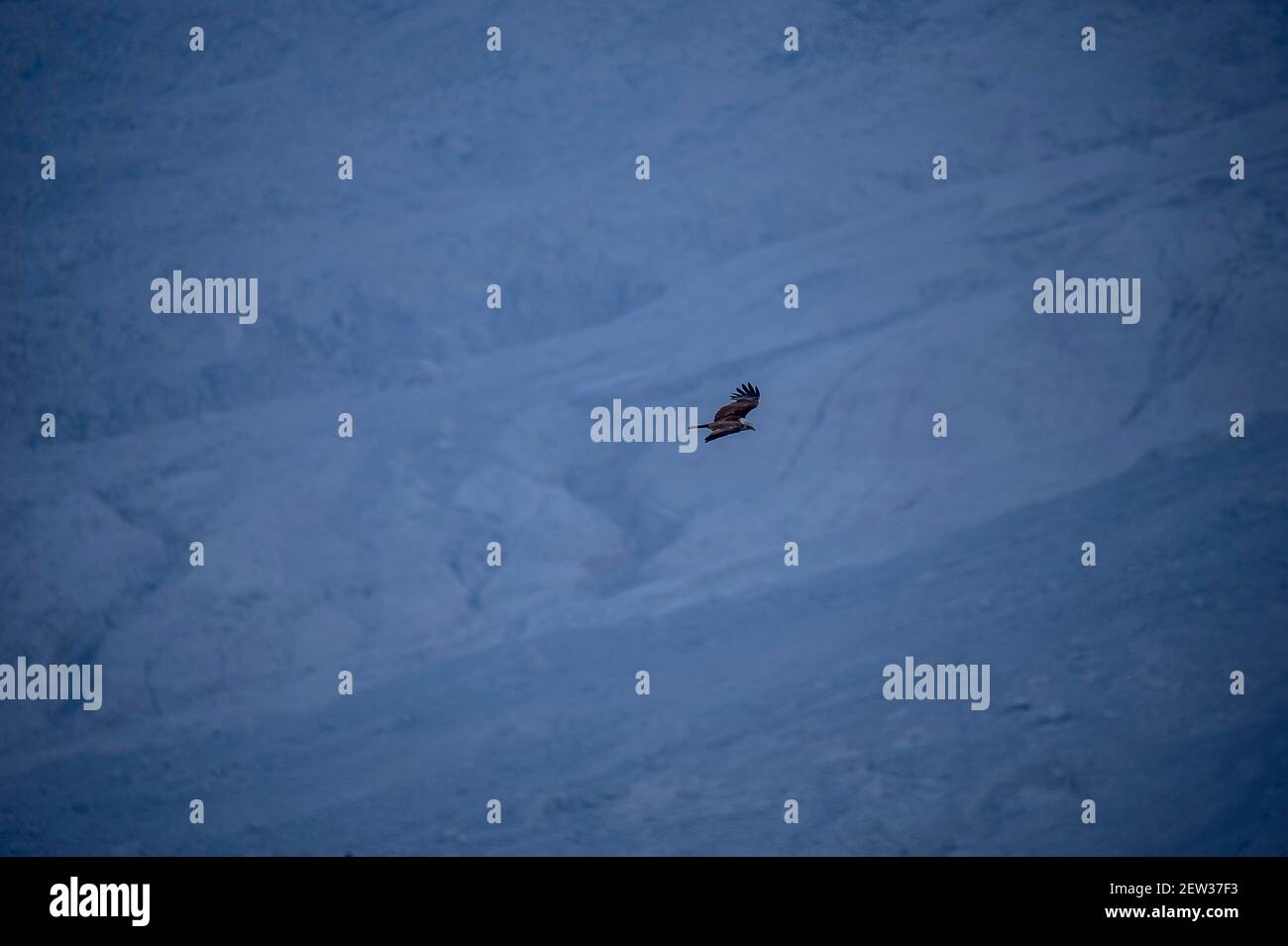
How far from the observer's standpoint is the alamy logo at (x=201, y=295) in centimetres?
1494

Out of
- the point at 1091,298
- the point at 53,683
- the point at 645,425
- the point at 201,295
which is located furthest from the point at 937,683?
the point at 53,683

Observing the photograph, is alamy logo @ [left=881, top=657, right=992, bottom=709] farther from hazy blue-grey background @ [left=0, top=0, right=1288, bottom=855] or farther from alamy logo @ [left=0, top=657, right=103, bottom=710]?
alamy logo @ [left=0, top=657, right=103, bottom=710]

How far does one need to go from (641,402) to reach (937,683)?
3.96 m

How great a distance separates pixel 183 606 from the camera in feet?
49.0

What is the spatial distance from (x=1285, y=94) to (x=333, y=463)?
1021 centimetres

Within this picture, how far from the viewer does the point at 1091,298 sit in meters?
15.1

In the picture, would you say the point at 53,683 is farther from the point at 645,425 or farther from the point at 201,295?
the point at 645,425

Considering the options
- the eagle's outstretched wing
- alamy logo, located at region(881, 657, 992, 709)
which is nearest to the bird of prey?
the eagle's outstretched wing

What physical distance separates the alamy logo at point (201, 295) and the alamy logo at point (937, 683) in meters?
7.23

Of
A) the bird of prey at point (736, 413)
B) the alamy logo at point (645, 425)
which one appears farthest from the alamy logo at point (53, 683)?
the bird of prey at point (736, 413)

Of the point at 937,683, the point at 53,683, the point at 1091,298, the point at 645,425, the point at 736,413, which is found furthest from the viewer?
the point at 1091,298

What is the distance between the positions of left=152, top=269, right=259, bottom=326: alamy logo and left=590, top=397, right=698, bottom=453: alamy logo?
3.63m

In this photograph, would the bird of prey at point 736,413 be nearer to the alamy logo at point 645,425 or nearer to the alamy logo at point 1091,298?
the alamy logo at point 645,425

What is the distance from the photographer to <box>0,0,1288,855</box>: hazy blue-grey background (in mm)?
14266
